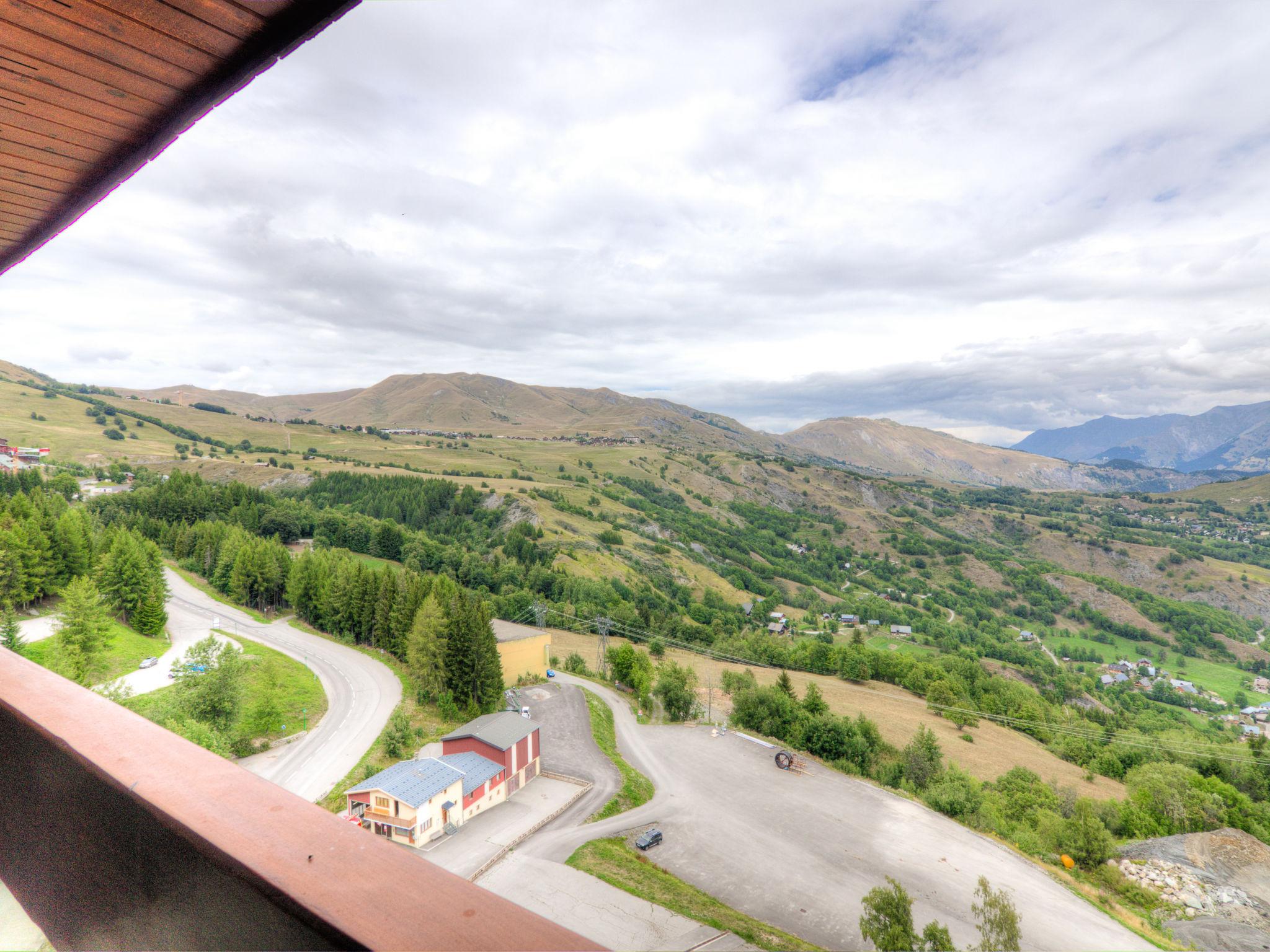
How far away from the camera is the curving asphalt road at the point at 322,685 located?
74.1 feet

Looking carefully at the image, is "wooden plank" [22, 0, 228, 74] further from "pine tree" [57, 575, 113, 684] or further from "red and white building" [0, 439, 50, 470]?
"red and white building" [0, 439, 50, 470]

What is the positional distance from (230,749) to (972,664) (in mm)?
64769

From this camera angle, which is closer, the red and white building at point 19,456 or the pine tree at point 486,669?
the pine tree at point 486,669

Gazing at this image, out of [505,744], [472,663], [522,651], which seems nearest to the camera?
[505,744]

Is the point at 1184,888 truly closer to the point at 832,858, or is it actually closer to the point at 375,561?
the point at 832,858

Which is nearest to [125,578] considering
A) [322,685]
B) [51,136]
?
[322,685]

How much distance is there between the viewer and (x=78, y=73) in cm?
214

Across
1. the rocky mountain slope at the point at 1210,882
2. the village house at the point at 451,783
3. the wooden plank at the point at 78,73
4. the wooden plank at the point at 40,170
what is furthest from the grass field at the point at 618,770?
the wooden plank at the point at 78,73

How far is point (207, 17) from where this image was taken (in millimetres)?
1812

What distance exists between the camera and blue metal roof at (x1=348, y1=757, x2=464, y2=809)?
1944 centimetres

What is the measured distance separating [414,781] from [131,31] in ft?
74.7

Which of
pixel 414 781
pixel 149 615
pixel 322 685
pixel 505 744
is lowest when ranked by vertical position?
pixel 322 685

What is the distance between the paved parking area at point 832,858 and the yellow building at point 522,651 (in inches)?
518

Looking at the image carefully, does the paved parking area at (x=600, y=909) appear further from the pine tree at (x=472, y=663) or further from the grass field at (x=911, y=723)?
the grass field at (x=911, y=723)
